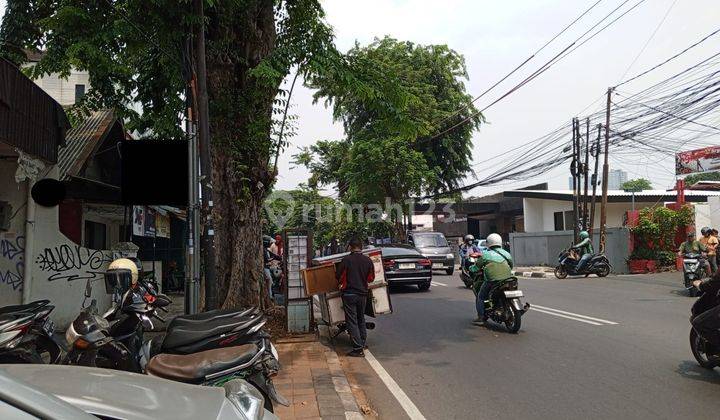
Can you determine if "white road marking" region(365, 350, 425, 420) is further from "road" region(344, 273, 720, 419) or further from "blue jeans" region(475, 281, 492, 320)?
"blue jeans" region(475, 281, 492, 320)

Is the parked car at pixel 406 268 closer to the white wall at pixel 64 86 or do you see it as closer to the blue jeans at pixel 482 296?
the blue jeans at pixel 482 296

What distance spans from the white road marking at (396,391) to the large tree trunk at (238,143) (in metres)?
2.39

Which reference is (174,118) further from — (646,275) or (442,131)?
(442,131)

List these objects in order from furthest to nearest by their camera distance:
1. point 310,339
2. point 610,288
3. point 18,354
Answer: point 610,288 < point 310,339 < point 18,354

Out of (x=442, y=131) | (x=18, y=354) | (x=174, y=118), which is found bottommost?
(x=18, y=354)

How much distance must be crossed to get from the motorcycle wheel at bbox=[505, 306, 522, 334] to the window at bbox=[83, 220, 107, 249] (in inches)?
398

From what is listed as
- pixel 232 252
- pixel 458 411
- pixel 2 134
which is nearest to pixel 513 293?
pixel 458 411

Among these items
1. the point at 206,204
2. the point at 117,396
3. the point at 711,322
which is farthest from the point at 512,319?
the point at 117,396

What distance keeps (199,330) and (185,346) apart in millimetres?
152

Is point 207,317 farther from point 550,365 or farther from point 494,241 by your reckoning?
point 494,241

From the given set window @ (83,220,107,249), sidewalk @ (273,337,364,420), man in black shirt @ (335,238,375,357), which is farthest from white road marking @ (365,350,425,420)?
window @ (83,220,107,249)

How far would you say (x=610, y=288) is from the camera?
14.6m

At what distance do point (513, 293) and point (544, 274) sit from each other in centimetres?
1384

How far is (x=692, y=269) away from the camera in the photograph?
1280 centimetres
